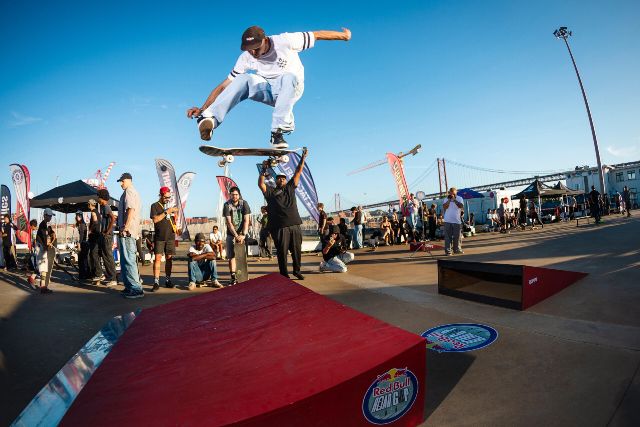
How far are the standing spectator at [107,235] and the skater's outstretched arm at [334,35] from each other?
483 cm

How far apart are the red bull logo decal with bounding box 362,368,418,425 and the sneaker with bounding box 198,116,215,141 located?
5.53 m

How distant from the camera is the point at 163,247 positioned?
5.36 meters

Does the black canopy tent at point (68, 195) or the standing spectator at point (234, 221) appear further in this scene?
the black canopy tent at point (68, 195)

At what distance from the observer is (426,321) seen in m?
2.85

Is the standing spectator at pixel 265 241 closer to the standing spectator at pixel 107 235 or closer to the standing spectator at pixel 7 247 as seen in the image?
the standing spectator at pixel 107 235

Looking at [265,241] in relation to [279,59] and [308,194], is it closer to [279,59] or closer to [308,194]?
[308,194]

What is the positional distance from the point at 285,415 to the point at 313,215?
35.5 ft

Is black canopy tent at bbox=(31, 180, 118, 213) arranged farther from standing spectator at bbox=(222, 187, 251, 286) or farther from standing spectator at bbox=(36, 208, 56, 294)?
standing spectator at bbox=(222, 187, 251, 286)

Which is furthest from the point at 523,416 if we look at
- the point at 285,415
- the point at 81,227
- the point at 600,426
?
the point at 81,227

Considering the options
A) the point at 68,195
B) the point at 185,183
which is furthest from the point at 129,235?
the point at 185,183

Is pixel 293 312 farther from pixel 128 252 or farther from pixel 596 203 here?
pixel 596 203

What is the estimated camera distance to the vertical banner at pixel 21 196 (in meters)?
11.4

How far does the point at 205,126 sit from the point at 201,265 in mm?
2541

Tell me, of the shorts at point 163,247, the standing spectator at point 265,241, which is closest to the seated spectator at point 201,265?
the shorts at point 163,247
